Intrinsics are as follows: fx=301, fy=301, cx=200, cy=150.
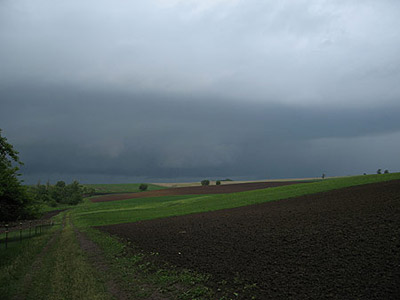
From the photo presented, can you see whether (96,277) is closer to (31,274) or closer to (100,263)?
(100,263)

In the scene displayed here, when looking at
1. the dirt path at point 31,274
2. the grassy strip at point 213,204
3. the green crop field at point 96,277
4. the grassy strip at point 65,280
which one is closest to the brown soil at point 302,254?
the green crop field at point 96,277

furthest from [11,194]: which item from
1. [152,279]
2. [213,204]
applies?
[213,204]

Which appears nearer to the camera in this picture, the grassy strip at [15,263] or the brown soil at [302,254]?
the brown soil at [302,254]

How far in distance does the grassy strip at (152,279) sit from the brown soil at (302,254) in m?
0.69

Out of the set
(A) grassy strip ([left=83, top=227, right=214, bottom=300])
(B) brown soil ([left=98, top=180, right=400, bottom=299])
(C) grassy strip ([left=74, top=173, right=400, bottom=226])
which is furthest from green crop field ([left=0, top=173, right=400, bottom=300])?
(C) grassy strip ([left=74, top=173, right=400, bottom=226])

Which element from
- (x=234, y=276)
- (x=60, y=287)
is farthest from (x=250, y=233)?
(x=60, y=287)

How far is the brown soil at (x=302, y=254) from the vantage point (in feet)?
34.0

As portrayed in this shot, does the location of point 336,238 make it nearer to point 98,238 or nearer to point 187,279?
point 187,279

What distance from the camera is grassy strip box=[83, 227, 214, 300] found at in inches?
450

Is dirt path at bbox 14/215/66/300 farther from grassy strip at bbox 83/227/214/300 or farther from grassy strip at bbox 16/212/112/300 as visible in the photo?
grassy strip at bbox 83/227/214/300

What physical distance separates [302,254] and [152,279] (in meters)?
6.98

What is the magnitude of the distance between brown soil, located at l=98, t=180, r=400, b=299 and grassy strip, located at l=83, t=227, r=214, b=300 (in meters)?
0.69

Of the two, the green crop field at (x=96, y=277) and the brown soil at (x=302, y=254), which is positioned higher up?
the brown soil at (x=302, y=254)

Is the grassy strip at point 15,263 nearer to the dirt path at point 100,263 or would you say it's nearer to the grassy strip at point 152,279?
the dirt path at point 100,263
